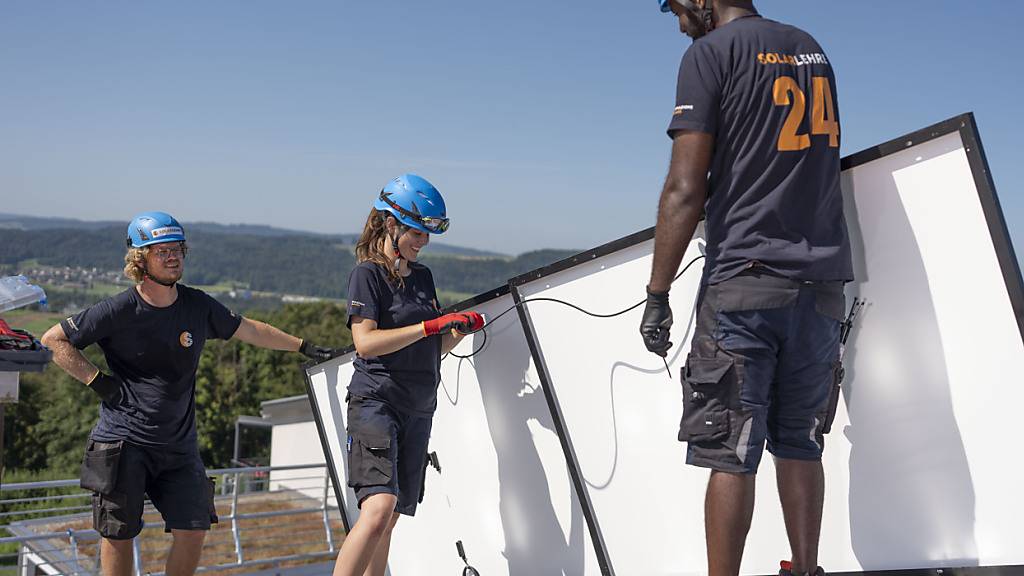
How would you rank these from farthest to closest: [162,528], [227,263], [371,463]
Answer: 1. [227,263]
2. [162,528]
3. [371,463]

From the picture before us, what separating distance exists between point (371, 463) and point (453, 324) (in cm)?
65

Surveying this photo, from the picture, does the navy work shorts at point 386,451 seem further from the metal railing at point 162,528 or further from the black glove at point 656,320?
the black glove at point 656,320

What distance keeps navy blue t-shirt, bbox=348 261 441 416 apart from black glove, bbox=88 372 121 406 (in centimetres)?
104

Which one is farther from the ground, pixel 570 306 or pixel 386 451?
pixel 570 306

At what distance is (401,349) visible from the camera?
3811 millimetres

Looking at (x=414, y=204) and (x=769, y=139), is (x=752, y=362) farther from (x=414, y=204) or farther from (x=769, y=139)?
(x=414, y=204)

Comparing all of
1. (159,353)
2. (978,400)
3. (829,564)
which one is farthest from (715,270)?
(159,353)

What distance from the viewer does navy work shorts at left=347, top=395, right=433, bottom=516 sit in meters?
3.68

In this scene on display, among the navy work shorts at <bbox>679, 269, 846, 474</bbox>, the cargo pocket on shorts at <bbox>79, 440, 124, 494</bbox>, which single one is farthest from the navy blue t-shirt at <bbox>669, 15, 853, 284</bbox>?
the cargo pocket on shorts at <bbox>79, 440, 124, 494</bbox>

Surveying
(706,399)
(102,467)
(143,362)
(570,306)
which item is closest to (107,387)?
(143,362)

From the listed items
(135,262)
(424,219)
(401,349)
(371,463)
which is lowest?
(371,463)

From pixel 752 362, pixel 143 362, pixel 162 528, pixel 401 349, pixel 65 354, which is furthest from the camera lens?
pixel 162 528

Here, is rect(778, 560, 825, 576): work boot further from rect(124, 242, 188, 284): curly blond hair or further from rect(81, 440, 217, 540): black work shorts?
rect(124, 242, 188, 284): curly blond hair

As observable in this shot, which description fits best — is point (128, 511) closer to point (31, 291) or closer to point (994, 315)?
point (31, 291)
